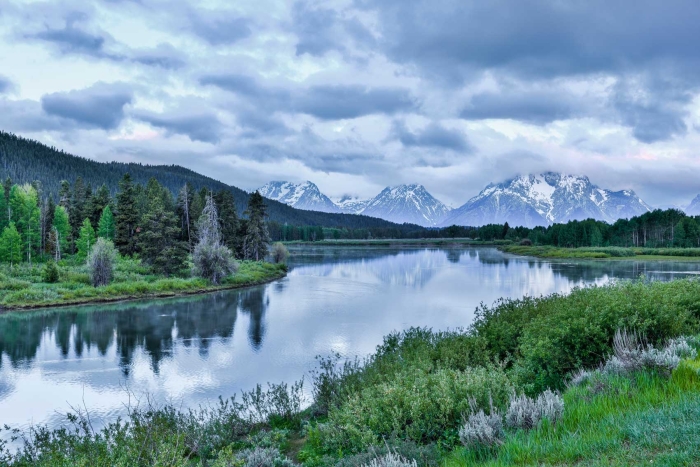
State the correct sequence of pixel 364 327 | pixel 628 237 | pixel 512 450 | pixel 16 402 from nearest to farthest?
pixel 512 450
pixel 16 402
pixel 364 327
pixel 628 237

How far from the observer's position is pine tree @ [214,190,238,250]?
77500mm

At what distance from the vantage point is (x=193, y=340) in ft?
95.3

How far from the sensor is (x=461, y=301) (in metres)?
42.6

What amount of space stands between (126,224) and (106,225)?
3.62m

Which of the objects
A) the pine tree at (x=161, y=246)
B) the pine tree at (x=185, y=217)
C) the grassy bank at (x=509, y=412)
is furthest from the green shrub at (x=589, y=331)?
the pine tree at (x=185, y=217)

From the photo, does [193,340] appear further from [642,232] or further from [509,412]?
[642,232]

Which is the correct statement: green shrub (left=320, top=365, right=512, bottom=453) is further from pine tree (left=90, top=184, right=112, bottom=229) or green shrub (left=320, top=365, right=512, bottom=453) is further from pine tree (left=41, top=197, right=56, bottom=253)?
pine tree (left=41, top=197, right=56, bottom=253)

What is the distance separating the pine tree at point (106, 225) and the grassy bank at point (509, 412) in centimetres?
6891

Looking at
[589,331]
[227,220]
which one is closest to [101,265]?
[227,220]

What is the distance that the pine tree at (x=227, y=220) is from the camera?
→ 77500mm

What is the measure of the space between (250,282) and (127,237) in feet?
83.4

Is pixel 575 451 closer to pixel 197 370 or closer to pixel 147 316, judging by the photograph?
pixel 197 370

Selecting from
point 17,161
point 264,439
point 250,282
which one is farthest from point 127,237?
point 17,161

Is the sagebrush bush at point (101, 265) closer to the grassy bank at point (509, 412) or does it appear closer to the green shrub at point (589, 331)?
the grassy bank at point (509, 412)
